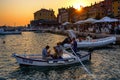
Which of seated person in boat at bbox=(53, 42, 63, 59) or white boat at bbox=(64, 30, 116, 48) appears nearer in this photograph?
seated person in boat at bbox=(53, 42, 63, 59)

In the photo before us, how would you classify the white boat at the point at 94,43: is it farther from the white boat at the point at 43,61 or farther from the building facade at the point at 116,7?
the building facade at the point at 116,7

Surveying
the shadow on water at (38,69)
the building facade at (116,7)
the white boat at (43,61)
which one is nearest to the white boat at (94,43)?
the white boat at (43,61)

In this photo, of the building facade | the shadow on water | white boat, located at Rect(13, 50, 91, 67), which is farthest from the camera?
the building facade

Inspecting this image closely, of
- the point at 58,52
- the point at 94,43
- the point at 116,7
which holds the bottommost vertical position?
the point at 94,43

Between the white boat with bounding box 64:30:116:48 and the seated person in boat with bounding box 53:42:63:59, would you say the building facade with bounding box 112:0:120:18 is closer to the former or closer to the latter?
the white boat with bounding box 64:30:116:48

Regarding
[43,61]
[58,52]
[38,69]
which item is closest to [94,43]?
[58,52]

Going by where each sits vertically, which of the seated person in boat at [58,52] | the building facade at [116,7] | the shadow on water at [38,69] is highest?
the building facade at [116,7]

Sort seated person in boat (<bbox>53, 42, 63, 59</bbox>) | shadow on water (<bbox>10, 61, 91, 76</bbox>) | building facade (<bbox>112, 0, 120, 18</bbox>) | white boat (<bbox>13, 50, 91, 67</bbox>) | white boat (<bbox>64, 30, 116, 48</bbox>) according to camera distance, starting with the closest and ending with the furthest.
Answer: shadow on water (<bbox>10, 61, 91, 76</bbox>) < white boat (<bbox>13, 50, 91, 67</bbox>) < seated person in boat (<bbox>53, 42, 63, 59</bbox>) < white boat (<bbox>64, 30, 116, 48</bbox>) < building facade (<bbox>112, 0, 120, 18</bbox>)

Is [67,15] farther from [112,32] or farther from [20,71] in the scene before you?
[20,71]

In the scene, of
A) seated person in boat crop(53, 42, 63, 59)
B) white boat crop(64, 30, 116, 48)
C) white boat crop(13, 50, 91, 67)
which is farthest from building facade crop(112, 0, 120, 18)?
seated person in boat crop(53, 42, 63, 59)

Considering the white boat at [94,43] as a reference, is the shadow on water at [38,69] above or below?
below

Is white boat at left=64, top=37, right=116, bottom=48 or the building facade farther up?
the building facade

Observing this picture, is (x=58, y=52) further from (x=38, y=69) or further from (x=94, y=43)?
(x=94, y=43)

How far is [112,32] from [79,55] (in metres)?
23.6
